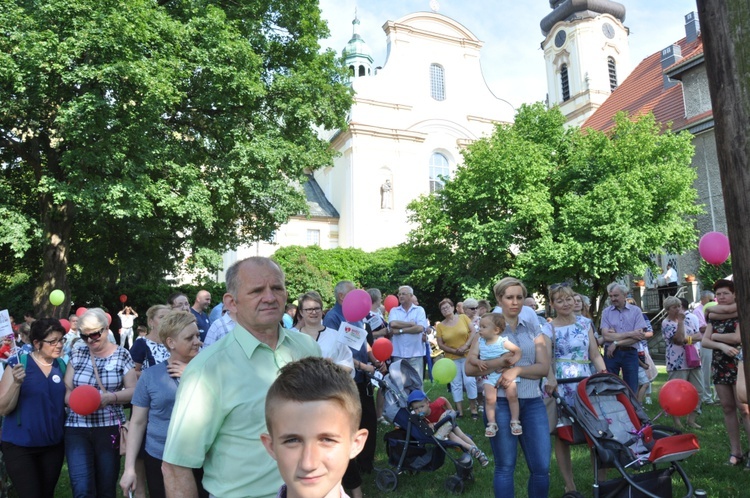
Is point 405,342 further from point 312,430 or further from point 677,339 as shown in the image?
point 312,430

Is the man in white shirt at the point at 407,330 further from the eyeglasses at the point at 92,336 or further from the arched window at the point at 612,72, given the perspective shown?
the arched window at the point at 612,72

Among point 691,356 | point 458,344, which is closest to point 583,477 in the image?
point 458,344

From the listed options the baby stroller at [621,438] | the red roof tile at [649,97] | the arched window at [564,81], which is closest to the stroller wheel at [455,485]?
the baby stroller at [621,438]

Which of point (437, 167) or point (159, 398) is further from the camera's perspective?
point (437, 167)

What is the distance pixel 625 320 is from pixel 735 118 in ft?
20.9

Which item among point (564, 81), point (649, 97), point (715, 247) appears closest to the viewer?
point (715, 247)

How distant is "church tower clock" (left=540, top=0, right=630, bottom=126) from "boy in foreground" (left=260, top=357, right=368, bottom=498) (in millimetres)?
48450

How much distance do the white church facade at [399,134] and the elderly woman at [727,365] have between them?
3495 centimetres

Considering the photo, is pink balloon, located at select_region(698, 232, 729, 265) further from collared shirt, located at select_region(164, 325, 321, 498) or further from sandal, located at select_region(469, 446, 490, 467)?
collared shirt, located at select_region(164, 325, 321, 498)

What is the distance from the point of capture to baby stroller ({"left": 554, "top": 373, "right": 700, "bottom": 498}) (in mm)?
4340

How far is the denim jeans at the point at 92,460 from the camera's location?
4648 mm

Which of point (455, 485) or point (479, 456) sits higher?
point (479, 456)

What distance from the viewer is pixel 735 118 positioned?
2441 millimetres

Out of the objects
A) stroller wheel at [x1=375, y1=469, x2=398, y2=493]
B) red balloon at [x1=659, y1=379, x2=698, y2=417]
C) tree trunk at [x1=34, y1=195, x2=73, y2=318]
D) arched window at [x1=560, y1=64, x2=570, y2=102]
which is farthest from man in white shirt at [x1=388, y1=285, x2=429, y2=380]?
arched window at [x1=560, y1=64, x2=570, y2=102]
